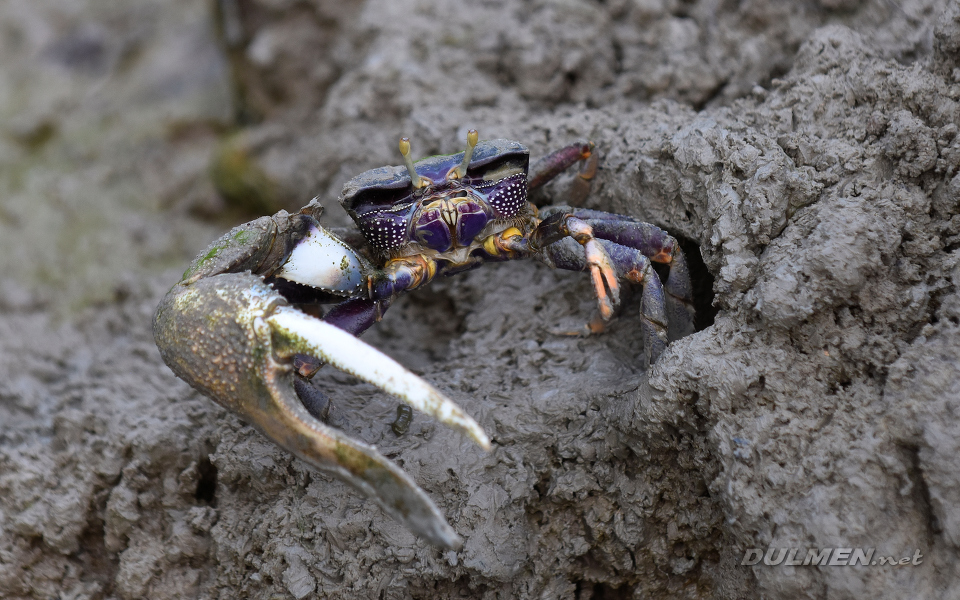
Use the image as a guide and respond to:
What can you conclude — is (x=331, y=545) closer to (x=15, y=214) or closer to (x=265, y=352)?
(x=265, y=352)

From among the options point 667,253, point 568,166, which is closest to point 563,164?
point 568,166

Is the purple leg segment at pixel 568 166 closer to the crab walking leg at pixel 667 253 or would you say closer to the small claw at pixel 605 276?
the crab walking leg at pixel 667 253

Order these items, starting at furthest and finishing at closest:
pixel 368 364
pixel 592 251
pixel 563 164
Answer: pixel 563 164 → pixel 592 251 → pixel 368 364

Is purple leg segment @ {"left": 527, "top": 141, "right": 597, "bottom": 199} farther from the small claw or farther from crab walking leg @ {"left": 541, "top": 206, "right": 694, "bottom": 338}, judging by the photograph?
the small claw

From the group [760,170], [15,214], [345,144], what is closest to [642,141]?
[760,170]

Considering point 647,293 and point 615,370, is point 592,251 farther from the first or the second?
A: point 615,370
